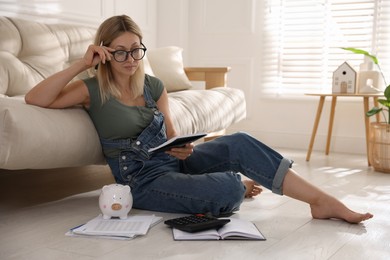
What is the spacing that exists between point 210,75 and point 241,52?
70 cm

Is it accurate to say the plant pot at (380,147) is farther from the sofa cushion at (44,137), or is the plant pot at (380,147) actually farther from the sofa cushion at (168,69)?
the sofa cushion at (44,137)

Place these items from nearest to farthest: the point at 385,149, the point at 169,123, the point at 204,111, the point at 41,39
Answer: the point at 169,123
the point at 41,39
the point at 204,111
the point at 385,149

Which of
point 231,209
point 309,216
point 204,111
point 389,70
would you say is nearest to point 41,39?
point 204,111

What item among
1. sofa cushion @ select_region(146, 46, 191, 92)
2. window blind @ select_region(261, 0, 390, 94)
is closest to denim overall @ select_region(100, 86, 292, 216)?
sofa cushion @ select_region(146, 46, 191, 92)

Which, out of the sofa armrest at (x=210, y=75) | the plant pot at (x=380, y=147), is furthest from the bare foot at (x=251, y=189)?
the sofa armrest at (x=210, y=75)

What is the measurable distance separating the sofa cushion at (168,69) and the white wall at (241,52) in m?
0.56

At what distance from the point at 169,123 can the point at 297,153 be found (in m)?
1.88

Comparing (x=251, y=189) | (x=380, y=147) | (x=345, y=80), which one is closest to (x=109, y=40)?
(x=251, y=189)

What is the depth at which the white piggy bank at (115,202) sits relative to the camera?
5.91ft

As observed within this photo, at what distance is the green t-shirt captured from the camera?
1969mm

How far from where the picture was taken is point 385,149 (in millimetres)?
3068

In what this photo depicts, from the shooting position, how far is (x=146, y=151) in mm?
1977

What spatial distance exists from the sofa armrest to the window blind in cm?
69

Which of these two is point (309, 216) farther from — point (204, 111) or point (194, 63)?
point (194, 63)
